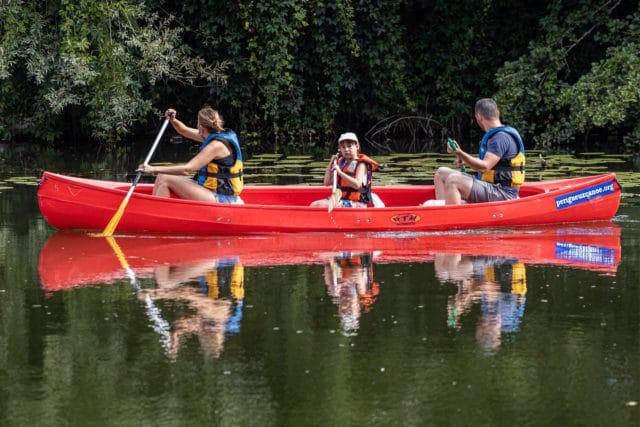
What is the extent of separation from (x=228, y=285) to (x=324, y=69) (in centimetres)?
1439

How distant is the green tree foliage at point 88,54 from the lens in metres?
17.3

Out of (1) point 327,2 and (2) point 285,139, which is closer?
(1) point 327,2

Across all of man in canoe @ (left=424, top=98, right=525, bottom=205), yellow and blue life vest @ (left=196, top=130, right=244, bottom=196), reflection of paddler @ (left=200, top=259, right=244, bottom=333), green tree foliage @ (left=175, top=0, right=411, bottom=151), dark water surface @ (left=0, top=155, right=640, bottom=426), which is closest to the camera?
dark water surface @ (left=0, top=155, right=640, bottom=426)

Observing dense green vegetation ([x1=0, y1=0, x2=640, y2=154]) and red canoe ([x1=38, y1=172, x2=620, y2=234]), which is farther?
dense green vegetation ([x1=0, y1=0, x2=640, y2=154])

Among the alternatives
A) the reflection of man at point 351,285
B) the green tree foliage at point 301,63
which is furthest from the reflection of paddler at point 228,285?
the green tree foliage at point 301,63

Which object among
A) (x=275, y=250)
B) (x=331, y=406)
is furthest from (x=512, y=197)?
(x=331, y=406)

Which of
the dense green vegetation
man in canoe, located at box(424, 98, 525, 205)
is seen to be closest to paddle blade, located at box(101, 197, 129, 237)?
man in canoe, located at box(424, 98, 525, 205)

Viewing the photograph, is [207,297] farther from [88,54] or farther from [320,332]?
[88,54]

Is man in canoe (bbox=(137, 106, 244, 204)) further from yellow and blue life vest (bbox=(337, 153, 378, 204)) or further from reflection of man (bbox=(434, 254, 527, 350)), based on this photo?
reflection of man (bbox=(434, 254, 527, 350))

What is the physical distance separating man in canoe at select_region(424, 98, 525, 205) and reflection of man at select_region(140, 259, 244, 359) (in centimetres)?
244

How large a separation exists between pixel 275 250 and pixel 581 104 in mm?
9573

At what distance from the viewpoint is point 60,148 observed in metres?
20.8

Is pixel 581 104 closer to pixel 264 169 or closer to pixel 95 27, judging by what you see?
pixel 264 169

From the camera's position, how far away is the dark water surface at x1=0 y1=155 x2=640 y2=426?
5.12 m
